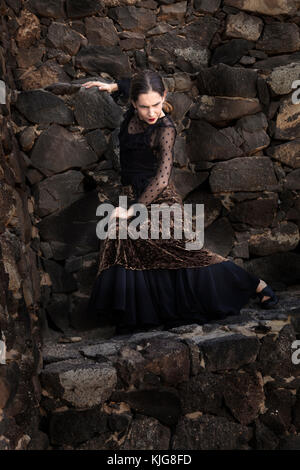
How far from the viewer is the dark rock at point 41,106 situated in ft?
9.02

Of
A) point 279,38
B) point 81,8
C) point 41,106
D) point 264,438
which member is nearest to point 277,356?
point 264,438

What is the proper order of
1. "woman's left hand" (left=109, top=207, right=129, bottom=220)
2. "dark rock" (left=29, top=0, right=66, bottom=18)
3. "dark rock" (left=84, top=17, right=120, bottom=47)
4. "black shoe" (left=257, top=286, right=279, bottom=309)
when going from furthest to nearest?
"dark rock" (left=84, top=17, right=120, bottom=47) < "dark rock" (left=29, top=0, right=66, bottom=18) < "black shoe" (left=257, top=286, right=279, bottom=309) < "woman's left hand" (left=109, top=207, right=129, bottom=220)

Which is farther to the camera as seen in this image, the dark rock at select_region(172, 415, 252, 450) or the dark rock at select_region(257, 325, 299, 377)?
the dark rock at select_region(257, 325, 299, 377)

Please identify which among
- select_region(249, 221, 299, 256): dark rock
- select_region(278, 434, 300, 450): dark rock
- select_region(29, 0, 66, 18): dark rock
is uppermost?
select_region(29, 0, 66, 18): dark rock

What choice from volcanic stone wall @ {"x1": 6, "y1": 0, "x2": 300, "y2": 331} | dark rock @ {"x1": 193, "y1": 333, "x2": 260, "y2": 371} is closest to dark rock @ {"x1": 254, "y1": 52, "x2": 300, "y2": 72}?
volcanic stone wall @ {"x1": 6, "y1": 0, "x2": 300, "y2": 331}

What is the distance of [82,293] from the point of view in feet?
9.11

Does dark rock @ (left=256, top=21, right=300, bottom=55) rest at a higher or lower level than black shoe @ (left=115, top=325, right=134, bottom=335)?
higher

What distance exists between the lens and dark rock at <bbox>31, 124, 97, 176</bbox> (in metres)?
2.77

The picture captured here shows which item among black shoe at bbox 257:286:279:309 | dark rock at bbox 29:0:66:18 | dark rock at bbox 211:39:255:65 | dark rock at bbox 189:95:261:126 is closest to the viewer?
black shoe at bbox 257:286:279:309

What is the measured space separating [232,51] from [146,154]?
4.09 feet

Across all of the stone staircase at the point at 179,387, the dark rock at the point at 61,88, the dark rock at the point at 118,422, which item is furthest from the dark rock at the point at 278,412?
the dark rock at the point at 61,88

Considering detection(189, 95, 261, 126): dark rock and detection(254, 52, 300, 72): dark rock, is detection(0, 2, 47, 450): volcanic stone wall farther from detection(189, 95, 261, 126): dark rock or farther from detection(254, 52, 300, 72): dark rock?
detection(254, 52, 300, 72): dark rock

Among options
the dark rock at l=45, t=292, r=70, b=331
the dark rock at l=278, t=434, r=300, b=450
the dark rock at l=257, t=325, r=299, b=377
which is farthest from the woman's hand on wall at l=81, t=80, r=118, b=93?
the dark rock at l=278, t=434, r=300, b=450
